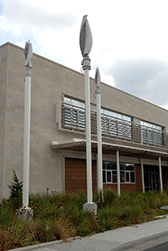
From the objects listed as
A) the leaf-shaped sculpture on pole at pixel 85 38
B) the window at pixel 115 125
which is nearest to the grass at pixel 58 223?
the leaf-shaped sculpture on pole at pixel 85 38

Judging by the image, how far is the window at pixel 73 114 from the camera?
17359mm

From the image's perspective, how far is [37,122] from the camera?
52.2 feet

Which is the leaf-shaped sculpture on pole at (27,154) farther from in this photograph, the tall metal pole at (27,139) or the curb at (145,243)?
the curb at (145,243)

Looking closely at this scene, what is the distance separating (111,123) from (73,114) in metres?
4.20

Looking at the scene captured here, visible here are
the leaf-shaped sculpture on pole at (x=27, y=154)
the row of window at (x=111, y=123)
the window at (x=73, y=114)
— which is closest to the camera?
the leaf-shaped sculpture on pole at (x=27, y=154)

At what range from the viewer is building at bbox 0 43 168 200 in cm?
1461

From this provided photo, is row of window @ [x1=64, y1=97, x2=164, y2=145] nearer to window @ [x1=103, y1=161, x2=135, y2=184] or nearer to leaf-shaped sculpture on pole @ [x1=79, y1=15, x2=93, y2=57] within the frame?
window @ [x1=103, y1=161, x2=135, y2=184]

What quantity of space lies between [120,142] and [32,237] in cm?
1535

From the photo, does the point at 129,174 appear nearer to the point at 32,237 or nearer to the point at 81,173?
the point at 81,173

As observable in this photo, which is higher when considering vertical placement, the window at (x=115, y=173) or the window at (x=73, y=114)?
the window at (x=73, y=114)

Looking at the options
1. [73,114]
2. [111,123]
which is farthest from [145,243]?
[111,123]

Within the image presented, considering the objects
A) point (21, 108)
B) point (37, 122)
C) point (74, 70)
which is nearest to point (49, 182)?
point (37, 122)

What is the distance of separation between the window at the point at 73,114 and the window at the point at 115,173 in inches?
162

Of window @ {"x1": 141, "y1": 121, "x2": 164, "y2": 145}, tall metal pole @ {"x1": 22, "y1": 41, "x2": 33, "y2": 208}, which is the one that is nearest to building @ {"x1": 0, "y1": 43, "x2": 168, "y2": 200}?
window @ {"x1": 141, "y1": 121, "x2": 164, "y2": 145}
